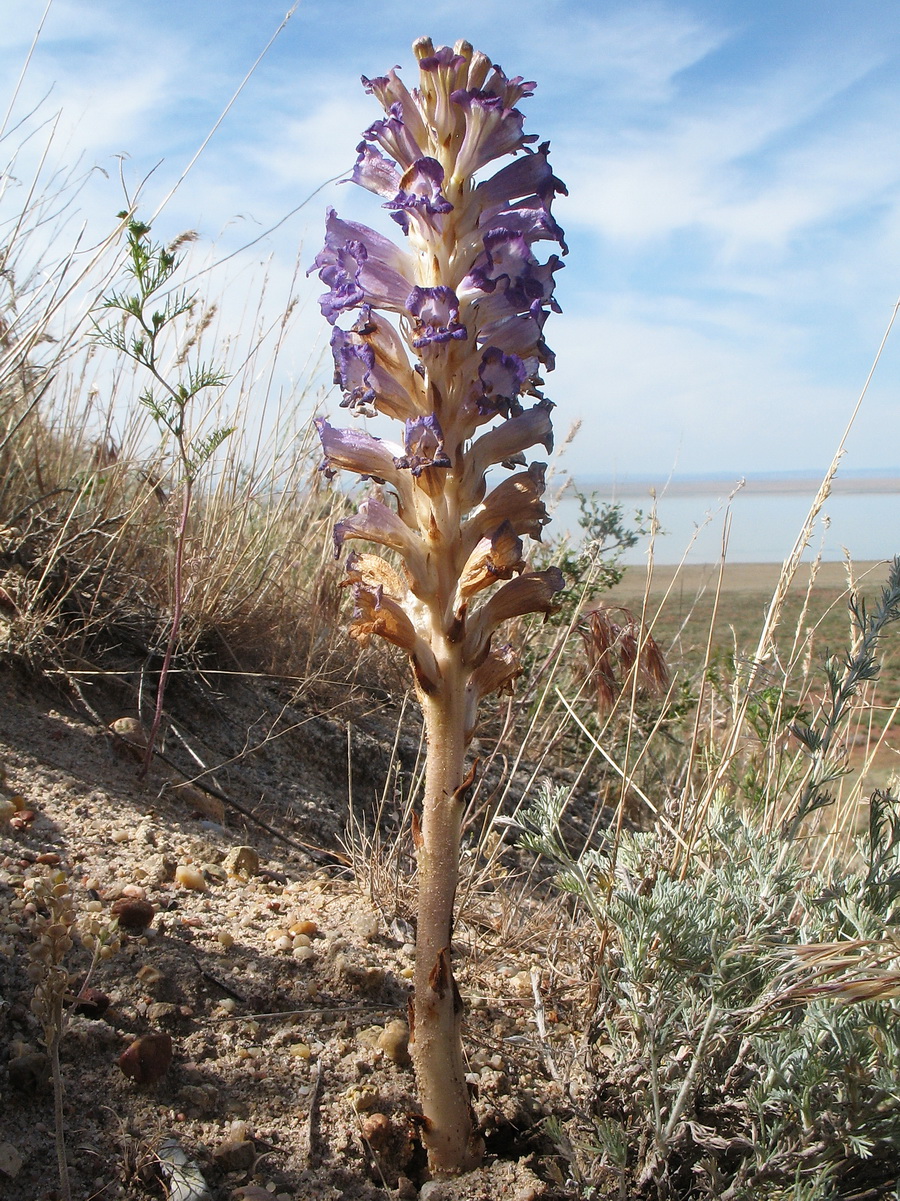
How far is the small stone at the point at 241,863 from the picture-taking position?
10.4 feet

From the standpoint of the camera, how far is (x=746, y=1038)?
6.15 feet

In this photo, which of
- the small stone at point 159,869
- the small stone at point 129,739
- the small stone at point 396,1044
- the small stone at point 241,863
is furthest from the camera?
the small stone at point 129,739

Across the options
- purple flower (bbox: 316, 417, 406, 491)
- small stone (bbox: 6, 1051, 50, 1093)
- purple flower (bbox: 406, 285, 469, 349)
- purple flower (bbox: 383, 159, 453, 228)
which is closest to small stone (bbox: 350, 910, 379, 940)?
small stone (bbox: 6, 1051, 50, 1093)

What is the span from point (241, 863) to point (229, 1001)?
762mm

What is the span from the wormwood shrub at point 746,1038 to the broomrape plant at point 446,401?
384mm

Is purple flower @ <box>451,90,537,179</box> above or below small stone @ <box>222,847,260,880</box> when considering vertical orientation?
above

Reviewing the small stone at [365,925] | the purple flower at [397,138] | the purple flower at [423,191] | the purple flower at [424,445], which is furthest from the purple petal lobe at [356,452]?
the small stone at [365,925]

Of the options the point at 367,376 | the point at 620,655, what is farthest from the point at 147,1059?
the point at 620,655

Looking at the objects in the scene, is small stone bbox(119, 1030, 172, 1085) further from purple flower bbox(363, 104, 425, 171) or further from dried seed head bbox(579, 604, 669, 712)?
purple flower bbox(363, 104, 425, 171)

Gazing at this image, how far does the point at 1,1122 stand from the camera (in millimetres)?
1979

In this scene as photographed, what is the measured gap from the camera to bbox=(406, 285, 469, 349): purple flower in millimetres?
1807

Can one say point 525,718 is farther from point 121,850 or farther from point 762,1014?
point 762,1014

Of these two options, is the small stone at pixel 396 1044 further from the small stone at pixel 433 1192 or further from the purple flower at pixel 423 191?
the purple flower at pixel 423 191

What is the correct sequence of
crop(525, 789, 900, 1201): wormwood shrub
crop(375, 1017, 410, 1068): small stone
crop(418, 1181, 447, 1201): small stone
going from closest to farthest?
crop(525, 789, 900, 1201): wormwood shrub
crop(418, 1181, 447, 1201): small stone
crop(375, 1017, 410, 1068): small stone
